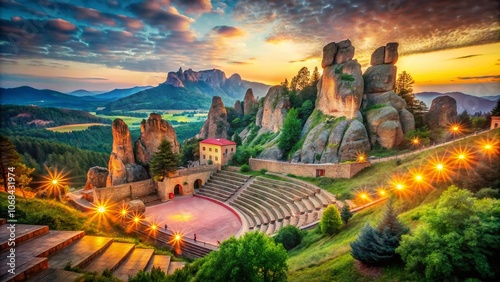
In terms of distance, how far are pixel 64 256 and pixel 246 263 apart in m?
7.18

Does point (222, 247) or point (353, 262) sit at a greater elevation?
point (222, 247)

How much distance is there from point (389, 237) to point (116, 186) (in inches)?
1014

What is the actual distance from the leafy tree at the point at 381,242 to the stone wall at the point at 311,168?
16439 millimetres

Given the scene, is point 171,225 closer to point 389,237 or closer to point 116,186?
point 116,186

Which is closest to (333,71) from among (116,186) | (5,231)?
(116,186)

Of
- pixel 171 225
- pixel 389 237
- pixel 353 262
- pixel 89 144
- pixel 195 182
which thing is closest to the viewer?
pixel 389 237

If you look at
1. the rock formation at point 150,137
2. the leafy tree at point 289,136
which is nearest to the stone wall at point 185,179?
the rock formation at point 150,137

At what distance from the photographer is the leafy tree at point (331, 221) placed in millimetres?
14156

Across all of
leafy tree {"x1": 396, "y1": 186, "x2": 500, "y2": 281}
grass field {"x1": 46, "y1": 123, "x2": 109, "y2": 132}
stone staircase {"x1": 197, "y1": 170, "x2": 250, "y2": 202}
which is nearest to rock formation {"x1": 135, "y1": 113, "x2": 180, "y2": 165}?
stone staircase {"x1": 197, "y1": 170, "x2": 250, "y2": 202}

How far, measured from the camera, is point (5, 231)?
9570 millimetres

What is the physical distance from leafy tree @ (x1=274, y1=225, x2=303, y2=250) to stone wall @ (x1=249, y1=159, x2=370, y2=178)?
11504 mm

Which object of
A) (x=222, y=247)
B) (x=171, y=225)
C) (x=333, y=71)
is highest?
(x=333, y=71)

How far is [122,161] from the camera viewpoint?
28281 millimetres

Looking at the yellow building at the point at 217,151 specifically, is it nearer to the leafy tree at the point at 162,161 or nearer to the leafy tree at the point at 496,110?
the leafy tree at the point at 162,161
